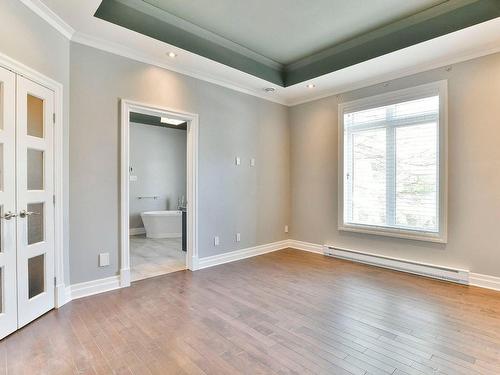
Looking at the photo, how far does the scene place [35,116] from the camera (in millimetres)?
2564

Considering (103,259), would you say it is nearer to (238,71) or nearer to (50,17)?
(50,17)

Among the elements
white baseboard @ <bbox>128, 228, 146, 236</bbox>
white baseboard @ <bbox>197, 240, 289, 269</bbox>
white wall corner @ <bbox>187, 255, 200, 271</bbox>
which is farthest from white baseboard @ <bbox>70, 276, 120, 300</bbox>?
white baseboard @ <bbox>128, 228, 146, 236</bbox>

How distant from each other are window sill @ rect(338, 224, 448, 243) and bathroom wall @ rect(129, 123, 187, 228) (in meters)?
4.76

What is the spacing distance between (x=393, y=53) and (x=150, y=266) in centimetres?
447

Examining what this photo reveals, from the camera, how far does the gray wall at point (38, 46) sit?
2.26m

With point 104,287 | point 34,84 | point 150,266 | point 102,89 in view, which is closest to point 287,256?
point 150,266

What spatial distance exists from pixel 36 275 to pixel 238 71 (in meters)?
3.45

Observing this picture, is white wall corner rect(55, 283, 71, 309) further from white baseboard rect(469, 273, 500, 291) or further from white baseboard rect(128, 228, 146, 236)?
white baseboard rect(469, 273, 500, 291)

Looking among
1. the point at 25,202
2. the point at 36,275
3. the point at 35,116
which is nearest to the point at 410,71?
the point at 35,116

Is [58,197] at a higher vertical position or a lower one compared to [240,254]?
higher

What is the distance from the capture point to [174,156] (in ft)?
25.2

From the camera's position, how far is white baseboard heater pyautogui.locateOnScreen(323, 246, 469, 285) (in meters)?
3.52

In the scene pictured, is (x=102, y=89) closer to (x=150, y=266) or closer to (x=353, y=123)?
(x=150, y=266)

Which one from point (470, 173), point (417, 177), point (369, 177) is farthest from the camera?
point (369, 177)
